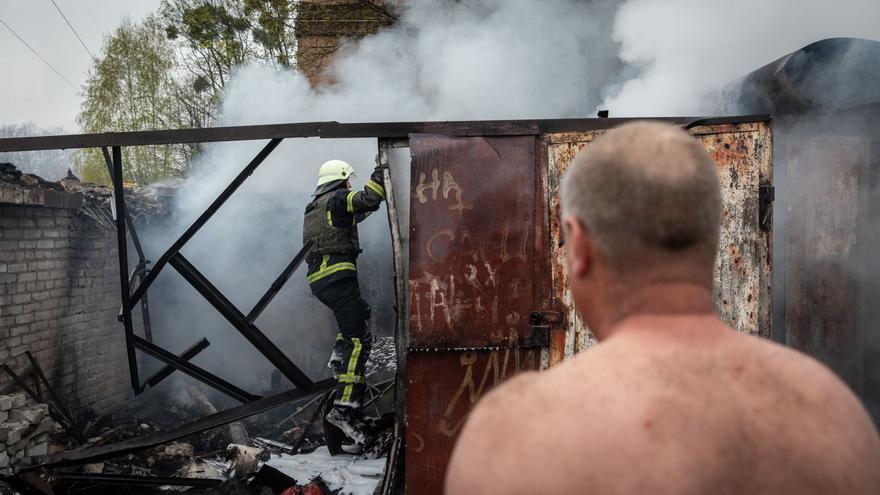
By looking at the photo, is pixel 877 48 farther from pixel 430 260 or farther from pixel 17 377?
pixel 17 377

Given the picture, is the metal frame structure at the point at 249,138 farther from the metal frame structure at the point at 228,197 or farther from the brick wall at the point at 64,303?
the brick wall at the point at 64,303

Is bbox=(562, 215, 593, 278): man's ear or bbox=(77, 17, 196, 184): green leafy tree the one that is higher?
bbox=(77, 17, 196, 184): green leafy tree

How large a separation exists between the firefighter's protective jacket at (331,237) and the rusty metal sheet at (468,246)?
49.1 inches

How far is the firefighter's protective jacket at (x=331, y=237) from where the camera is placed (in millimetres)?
5211

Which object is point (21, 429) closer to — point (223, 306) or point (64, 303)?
point (64, 303)

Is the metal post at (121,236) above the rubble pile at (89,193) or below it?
below

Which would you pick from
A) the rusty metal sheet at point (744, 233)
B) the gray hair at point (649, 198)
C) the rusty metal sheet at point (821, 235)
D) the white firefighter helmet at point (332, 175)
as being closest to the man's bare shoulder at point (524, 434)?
the gray hair at point (649, 198)

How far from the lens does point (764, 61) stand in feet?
23.1

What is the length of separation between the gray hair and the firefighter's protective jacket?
12.9 feet

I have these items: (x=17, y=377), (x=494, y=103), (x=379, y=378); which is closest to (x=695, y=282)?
(x=379, y=378)

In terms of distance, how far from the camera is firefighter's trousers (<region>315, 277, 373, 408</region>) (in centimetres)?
512

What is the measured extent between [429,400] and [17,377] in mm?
4701

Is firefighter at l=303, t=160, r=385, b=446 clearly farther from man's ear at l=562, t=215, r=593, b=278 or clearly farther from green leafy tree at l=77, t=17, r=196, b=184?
green leafy tree at l=77, t=17, r=196, b=184

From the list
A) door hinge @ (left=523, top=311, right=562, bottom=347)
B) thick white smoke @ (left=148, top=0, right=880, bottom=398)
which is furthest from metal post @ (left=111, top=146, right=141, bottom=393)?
thick white smoke @ (left=148, top=0, right=880, bottom=398)
